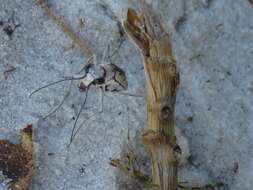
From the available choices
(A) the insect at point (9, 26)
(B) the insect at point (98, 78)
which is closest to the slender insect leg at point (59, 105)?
(B) the insect at point (98, 78)

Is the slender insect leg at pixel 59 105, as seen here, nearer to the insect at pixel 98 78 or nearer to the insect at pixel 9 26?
the insect at pixel 98 78

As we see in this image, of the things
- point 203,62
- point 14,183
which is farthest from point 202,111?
point 14,183

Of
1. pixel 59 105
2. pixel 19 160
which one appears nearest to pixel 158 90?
pixel 59 105

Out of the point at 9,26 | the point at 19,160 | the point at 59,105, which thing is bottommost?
the point at 19,160

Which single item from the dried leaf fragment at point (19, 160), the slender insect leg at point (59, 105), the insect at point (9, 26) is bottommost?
the dried leaf fragment at point (19, 160)

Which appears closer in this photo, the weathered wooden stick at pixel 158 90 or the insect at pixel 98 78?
the weathered wooden stick at pixel 158 90

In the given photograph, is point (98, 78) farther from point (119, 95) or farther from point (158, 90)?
point (158, 90)

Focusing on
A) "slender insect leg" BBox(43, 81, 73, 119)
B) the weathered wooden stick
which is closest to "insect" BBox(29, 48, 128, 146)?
"slender insect leg" BBox(43, 81, 73, 119)
